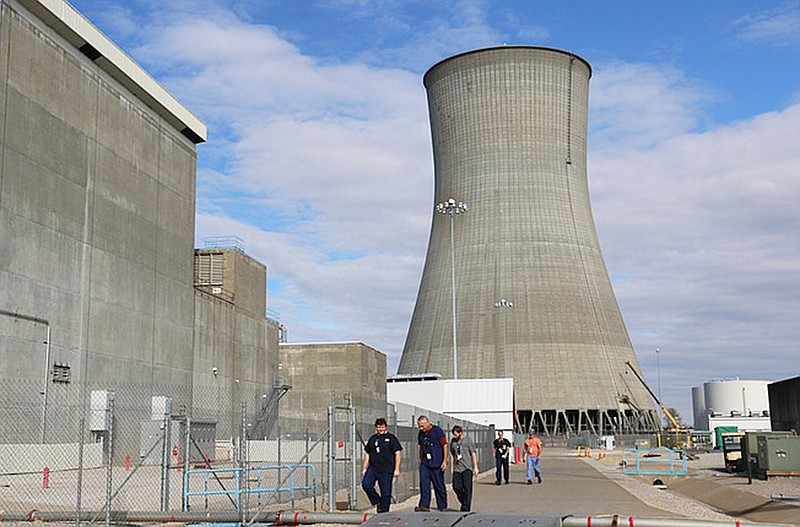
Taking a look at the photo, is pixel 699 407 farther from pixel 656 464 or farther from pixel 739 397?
pixel 656 464

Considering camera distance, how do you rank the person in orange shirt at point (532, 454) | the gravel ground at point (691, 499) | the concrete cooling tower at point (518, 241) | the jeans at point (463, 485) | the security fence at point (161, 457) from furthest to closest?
the concrete cooling tower at point (518, 241)
the person in orange shirt at point (532, 454)
the gravel ground at point (691, 499)
the jeans at point (463, 485)
the security fence at point (161, 457)

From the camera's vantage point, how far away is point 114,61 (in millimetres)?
29516

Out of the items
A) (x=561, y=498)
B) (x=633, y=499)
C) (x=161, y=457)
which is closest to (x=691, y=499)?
(x=633, y=499)

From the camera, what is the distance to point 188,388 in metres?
34.3

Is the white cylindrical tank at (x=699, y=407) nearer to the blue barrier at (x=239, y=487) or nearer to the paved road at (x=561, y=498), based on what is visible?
the paved road at (x=561, y=498)

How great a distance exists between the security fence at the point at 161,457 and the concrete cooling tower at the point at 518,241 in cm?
1666

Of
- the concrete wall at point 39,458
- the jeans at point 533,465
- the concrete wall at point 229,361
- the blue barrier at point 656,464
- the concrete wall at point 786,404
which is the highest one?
the concrete wall at point 229,361

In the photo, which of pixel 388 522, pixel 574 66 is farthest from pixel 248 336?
pixel 388 522

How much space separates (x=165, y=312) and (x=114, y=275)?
387cm

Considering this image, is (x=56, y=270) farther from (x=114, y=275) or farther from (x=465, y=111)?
(x=465, y=111)

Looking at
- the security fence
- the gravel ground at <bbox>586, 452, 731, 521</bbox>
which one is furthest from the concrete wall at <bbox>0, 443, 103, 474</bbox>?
the gravel ground at <bbox>586, 452, 731, 521</bbox>

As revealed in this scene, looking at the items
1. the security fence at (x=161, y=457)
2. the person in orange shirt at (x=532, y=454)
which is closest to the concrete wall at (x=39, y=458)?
the security fence at (x=161, y=457)

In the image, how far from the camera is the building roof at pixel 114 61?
26203 mm

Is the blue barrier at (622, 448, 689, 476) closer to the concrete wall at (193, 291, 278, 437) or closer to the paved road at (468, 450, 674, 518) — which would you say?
the paved road at (468, 450, 674, 518)
